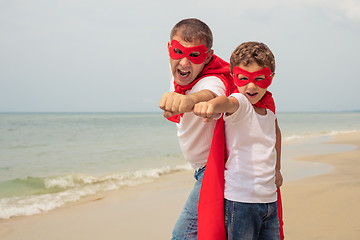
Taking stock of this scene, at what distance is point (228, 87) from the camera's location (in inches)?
75.5

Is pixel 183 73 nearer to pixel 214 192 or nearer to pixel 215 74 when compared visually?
pixel 215 74

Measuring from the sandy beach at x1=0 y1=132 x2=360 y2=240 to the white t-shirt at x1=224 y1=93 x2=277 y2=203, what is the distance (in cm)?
239

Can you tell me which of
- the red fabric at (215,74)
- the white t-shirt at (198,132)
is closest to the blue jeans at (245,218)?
the white t-shirt at (198,132)

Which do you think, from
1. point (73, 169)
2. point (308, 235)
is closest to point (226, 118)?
point (308, 235)

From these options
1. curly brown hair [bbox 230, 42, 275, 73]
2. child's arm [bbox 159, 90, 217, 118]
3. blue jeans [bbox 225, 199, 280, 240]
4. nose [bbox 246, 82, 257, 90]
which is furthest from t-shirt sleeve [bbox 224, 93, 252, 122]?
blue jeans [bbox 225, 199, 280, 240]

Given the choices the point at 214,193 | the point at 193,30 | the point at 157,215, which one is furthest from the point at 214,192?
the point at 157,215

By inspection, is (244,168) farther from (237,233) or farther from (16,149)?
(16,149)

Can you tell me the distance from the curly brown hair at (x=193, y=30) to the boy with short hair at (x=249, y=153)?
20cm

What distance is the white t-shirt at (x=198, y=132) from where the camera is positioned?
182 cm

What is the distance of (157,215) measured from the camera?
15.6 feet

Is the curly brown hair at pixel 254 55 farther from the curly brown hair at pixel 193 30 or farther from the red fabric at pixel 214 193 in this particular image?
the red fabric at pixel 214 193

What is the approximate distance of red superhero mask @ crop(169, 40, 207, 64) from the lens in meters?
1.86

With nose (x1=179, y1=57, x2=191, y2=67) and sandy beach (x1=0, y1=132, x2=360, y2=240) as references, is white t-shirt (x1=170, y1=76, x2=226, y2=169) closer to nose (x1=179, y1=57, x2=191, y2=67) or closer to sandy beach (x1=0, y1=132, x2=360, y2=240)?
nose (x1=179, y1=57, x2=191, y2=67)

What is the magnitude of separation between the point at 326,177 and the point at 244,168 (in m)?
5.23
